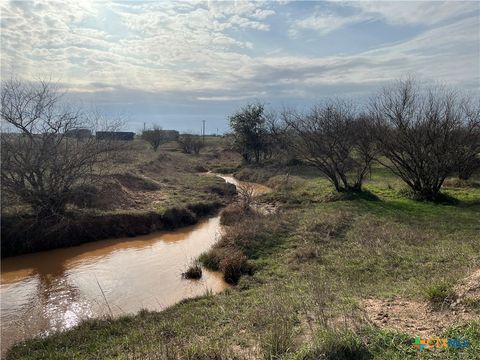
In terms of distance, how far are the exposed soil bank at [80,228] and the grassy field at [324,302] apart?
189 inches

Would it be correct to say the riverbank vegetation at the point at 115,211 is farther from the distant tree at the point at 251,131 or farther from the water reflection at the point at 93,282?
the distant tree at the point at 251,131

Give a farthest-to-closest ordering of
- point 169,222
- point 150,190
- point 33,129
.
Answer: point 150,190 < point 169,222 < point 33,129

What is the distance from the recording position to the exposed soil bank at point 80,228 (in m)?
13.1

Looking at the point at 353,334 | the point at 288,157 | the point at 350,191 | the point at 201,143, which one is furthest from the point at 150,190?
the point at 201,143

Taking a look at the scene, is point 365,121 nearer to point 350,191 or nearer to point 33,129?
point 350,191

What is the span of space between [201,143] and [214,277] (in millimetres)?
47078

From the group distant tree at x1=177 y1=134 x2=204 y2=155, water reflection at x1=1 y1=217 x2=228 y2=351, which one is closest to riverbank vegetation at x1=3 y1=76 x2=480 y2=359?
water reflection at x1=1 y1=217 x2=228 y2=351

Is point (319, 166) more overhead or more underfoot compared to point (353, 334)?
more overhead

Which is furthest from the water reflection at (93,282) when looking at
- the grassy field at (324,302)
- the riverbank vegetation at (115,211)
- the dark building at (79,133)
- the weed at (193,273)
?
the dark building at (79,133)

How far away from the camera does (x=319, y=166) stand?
2111 centimetres

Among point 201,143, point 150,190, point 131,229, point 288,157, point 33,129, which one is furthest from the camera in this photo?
point 201,143

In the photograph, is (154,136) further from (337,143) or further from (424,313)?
(424,313)

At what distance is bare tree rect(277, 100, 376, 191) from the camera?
784 inches

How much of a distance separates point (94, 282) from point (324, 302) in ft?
24.0
